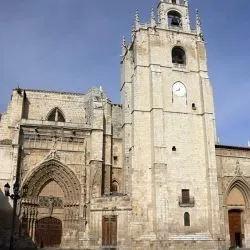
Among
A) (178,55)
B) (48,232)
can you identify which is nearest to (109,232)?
(48,232)

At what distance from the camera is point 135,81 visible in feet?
75.0

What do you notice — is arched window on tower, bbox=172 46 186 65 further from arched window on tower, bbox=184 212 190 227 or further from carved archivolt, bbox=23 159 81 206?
carved archivolt, bbox=23 159 81 206

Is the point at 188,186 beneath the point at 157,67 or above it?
beneath

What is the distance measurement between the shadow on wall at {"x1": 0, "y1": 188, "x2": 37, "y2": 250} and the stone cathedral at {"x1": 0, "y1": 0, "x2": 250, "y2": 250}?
5cm

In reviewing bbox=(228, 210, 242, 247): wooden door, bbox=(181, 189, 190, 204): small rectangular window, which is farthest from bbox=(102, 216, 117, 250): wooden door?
bbox=(228, 210, 242, 247): wooden door

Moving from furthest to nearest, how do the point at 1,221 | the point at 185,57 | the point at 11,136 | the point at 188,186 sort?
the point at 185,57 < the point at 11,136 < the point at 188,186 < the point at 1,221

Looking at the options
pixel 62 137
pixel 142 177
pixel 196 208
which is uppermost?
pixel 62 137

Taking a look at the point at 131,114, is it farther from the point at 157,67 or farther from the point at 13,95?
the point at 13,95

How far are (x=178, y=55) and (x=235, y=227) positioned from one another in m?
11.6

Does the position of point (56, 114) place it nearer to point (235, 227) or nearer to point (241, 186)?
point (241, 186)

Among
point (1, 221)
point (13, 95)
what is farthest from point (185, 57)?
point (1, 221)

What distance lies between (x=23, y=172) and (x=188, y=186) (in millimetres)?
9458

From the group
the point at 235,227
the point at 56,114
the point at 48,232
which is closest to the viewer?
the point at 48,232

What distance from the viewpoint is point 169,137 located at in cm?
2180
